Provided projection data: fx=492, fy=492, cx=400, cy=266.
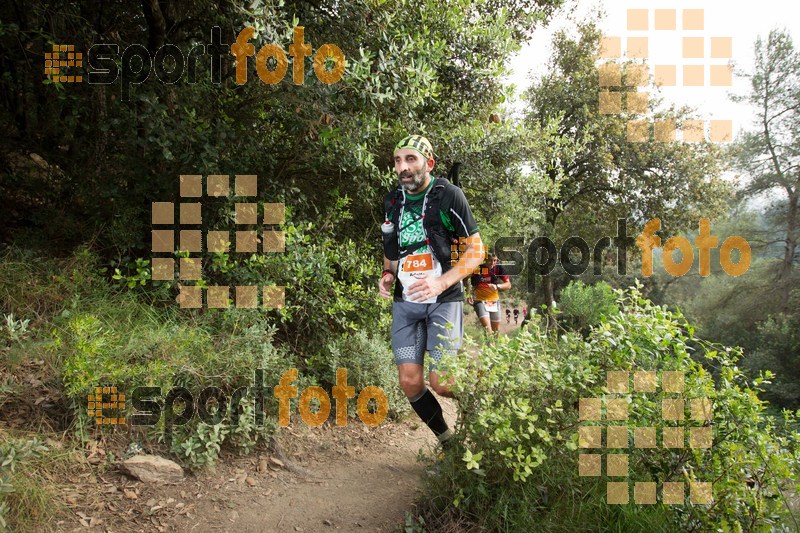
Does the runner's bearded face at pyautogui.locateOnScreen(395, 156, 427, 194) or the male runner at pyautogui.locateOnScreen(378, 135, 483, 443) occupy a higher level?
the runner's bearded face at pyautogui.locateOnScreen(395, 156, 427, 194)

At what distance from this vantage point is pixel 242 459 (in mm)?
4195

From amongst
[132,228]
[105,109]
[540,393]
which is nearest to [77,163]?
[105,109]

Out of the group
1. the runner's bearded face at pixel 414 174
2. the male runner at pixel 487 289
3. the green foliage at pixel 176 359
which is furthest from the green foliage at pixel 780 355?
the green foliage at pixel 176 359

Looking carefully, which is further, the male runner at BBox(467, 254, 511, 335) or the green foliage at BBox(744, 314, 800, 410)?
the green foliage at BBox(744, 314, 800, 410)

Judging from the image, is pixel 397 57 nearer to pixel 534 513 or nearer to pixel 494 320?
pixel 534 513

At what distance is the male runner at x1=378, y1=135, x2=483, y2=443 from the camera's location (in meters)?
3.65

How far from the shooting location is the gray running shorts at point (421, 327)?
12.2 ft

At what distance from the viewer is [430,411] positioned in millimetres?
3896

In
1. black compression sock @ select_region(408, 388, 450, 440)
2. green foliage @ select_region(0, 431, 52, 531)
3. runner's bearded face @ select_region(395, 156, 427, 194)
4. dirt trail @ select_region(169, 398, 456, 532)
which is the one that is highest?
runner's bearded face @ select_region(395, 156, 427, 194)

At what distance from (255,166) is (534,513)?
436 centimetres

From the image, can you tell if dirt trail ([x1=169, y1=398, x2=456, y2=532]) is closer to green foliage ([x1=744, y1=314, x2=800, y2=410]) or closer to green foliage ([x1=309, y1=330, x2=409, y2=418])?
green foliage ([x1=309, y1=330, x2=409, y2=418])

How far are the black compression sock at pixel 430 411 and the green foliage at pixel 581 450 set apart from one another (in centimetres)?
A: 55

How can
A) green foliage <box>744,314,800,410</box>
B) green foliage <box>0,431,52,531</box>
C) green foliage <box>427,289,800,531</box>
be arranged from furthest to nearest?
green foliage <box>744,314,800,410</box>, green foliage <box>0,431,52,531</box>, green foliage <box>427,289,800,531</box>

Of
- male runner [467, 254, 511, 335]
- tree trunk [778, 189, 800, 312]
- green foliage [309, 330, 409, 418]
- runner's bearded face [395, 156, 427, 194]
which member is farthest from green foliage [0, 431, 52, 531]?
tree trunk [778, 189, 800, 312]
